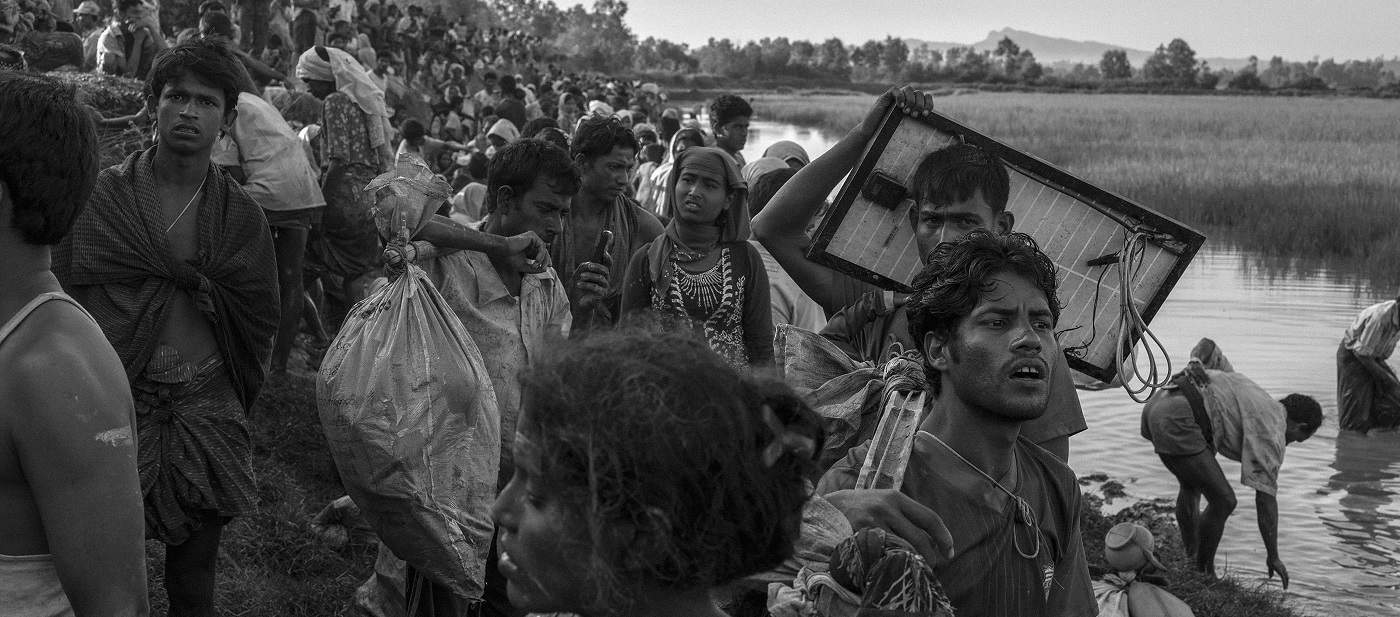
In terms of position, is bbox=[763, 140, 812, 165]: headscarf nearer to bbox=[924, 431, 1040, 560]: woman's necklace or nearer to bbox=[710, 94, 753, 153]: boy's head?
bbox=[710, 94, 753, 153]: boy's head

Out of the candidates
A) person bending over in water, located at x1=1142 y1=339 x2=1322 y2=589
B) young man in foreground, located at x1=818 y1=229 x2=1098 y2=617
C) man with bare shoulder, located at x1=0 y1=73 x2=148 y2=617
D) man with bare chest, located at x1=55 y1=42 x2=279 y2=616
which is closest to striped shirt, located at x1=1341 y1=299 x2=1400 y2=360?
person bending over in water, located at x1=1142 y1=339 x2=1322 y2=589

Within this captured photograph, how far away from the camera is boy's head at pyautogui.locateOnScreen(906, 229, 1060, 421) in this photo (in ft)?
8.82

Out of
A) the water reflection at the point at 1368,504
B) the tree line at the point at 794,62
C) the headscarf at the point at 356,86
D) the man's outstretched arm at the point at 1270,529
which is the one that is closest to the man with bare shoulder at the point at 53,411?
the headscarf at the point at 356,86

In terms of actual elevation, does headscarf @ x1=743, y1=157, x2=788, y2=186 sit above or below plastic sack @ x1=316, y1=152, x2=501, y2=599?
above

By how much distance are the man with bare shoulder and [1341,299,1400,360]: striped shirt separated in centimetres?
1166

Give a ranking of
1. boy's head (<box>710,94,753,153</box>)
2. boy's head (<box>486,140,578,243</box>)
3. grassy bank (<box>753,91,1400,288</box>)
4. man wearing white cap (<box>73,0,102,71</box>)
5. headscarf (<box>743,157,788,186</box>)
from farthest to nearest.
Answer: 1. grassy bank (<box>753,91,1400,288</box>)
2. man wearing white cap (<box>73,0,102,71</box>)
3. boy's head (<box>710,94,753,153</box>)
4. headscarf (<box>743,157,788,186</box>)
5. boy's head (<box>486,140,578,243</box>)

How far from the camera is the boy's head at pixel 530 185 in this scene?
4484 millimetres

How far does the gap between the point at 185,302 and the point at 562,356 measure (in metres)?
2.44

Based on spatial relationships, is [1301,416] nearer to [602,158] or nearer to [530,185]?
[602,158]

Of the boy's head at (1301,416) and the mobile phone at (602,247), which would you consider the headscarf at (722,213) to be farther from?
the boy's head at (1301,416)

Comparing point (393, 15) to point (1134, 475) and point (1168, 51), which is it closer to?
point (1134, 475)

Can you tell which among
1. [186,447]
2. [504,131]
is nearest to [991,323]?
[186,447]

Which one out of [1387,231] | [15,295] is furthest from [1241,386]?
[1387,231]

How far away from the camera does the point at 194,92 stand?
12.9 feet
